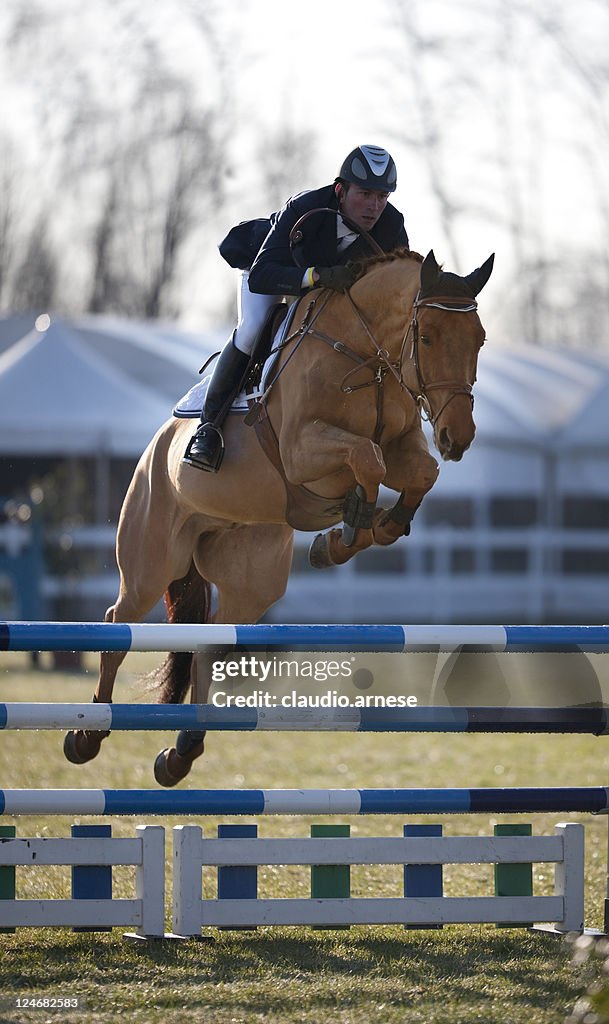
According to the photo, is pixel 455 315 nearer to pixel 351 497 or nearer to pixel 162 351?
pixel 351 497

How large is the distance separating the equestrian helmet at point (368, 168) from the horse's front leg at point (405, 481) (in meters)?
0.78

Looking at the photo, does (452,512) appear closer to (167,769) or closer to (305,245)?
(167,769)

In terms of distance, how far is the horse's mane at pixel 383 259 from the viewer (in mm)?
4562

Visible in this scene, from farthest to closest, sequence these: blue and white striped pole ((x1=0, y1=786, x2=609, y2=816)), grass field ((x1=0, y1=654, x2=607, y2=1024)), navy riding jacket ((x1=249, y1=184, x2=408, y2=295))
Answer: navy riding jacket ((x1=249, y1=184, x2=408, y2=295)), blue and white striped pole ((x1=0, y1=786, x2=609, y2=816)), grass field ((x1=0, y1=654, x2=607, y2=1024))

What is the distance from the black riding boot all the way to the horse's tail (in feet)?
2.25

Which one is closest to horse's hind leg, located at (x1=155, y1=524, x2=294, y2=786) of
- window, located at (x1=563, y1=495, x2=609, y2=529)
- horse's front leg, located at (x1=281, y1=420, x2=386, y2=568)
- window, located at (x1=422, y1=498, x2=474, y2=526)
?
horse's front leg, located at (x1=281, y1=420, x2=386, y2=568)

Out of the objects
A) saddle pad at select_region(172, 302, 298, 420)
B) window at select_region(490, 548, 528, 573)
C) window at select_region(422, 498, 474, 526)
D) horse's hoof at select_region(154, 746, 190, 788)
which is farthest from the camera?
window at select_region(490, 548, 528, 573)

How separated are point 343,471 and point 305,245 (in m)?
0.72

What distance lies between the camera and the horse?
4.19 meters

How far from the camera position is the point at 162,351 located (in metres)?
18.6

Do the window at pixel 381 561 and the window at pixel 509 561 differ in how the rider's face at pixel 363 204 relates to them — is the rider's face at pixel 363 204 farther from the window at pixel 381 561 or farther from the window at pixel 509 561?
the window at pixel 509 561

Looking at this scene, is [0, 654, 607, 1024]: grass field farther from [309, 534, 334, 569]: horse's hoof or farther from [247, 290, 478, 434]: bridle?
[247, 290, 478, 434]: bridle

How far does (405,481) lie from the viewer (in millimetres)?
4621

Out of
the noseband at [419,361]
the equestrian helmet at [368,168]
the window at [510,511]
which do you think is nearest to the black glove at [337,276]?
the equestrian helmet at [368,168]
